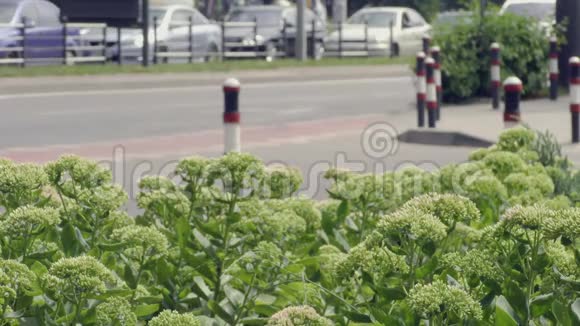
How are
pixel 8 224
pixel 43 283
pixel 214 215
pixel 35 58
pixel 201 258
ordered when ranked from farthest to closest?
A: pixel 35 58, pixel 214 215, pixel 201 258, pixel 8 224, pixel 43 283

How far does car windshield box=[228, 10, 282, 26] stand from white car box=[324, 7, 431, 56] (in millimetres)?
1477

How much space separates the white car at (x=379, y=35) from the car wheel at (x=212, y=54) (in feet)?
14.5

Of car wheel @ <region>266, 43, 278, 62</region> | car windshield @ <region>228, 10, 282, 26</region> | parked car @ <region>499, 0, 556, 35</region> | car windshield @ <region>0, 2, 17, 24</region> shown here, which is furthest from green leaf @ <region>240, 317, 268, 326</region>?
car windshield @ <region>228, 10, 282, 26</region>

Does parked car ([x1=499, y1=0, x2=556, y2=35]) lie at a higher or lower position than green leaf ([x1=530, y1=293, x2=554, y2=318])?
higher

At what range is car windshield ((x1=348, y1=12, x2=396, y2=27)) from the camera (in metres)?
39.8

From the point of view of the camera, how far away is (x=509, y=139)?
23.9ft

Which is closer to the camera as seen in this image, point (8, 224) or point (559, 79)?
point (8, 224)

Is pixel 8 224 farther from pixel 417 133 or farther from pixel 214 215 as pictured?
pixel 417 133

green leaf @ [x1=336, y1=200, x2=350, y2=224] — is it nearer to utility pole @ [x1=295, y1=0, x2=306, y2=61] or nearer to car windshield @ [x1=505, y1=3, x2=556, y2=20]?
car windshield @ [x1=505, y1=3, x2=556, y2=20]

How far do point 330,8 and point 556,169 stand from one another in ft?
203

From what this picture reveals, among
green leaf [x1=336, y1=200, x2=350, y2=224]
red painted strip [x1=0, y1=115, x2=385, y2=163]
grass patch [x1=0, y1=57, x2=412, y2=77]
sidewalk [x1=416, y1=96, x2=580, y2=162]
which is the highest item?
grass patch [x1=0, y1=57, x2=412, y2=77]

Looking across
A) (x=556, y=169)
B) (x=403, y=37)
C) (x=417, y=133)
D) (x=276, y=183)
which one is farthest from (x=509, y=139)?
(x=403, y=37)

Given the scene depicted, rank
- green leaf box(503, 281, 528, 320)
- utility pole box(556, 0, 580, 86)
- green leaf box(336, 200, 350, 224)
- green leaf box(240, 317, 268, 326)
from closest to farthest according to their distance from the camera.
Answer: green leaf box(503, 281, 528, 320) < green leaf box(240, 317, 268, 326) < green leaf box(336, 200, 350, 224) < utility pole box(556, 0, 580, 86)

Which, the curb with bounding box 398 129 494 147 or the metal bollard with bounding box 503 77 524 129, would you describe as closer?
the metal bollard with bounding box 503 77 524 129
